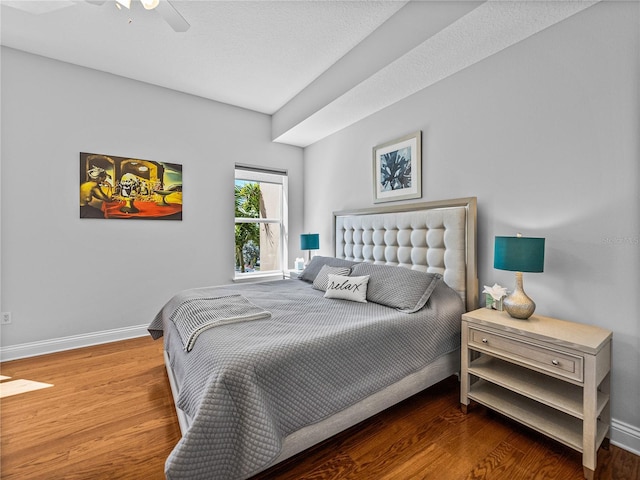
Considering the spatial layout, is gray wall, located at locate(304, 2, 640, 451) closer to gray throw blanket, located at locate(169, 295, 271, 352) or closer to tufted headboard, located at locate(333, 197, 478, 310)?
tufted headboard, located at locate(333, 197, 478, 310)

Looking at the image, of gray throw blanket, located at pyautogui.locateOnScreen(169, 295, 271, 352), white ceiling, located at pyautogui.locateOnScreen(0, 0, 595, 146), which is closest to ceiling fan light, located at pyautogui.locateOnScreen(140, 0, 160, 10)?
white ceiling, located at pyautogui.locateOnScreen(0, 0, 595, 146)

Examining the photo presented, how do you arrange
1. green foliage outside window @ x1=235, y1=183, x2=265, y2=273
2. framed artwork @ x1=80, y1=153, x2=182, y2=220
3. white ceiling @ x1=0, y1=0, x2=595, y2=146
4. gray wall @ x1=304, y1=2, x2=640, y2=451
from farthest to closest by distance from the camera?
green foliage outside window @ x1=235, y1=183, x2=265, y2=273 < framed artwork @ x1=80, y1=153, x2=182, y2=220 < white ceiling @ x1=0, y1=0, x2=595, y2=146 < gray wall @ x1=304, y1=2, x2=640, y2=451

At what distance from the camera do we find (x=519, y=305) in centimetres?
176

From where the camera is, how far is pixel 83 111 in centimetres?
295

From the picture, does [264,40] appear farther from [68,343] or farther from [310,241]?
[68,343]

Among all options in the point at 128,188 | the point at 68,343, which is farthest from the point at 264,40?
the point at 68,343

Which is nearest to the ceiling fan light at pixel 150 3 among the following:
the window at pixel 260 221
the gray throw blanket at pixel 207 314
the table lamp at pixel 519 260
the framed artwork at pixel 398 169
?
the gray throw blanket at pixel 207 314

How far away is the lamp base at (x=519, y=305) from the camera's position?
1742mm

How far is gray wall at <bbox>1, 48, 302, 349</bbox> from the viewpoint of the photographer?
2.70m

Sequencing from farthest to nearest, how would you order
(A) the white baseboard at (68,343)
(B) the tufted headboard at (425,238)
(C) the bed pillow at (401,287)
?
1. (A) the white baseboard at (68,343)
2. (B) the tufted headboard at (425,238)
3. (C) the bed pillow at (401,287)

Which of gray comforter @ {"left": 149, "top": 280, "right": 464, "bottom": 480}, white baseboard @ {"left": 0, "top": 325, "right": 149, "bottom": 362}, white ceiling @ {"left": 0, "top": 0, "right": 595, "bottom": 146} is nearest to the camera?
gray comforter @ {"left": 149, "top": 280, "right": 464, "bottom": 480}

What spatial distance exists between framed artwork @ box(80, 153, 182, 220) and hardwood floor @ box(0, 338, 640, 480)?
1.76 meters

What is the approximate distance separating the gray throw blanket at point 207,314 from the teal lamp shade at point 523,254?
153 centimetres

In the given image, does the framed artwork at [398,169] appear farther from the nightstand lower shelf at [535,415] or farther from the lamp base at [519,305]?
the nightstand lower shelf at [535,415]
